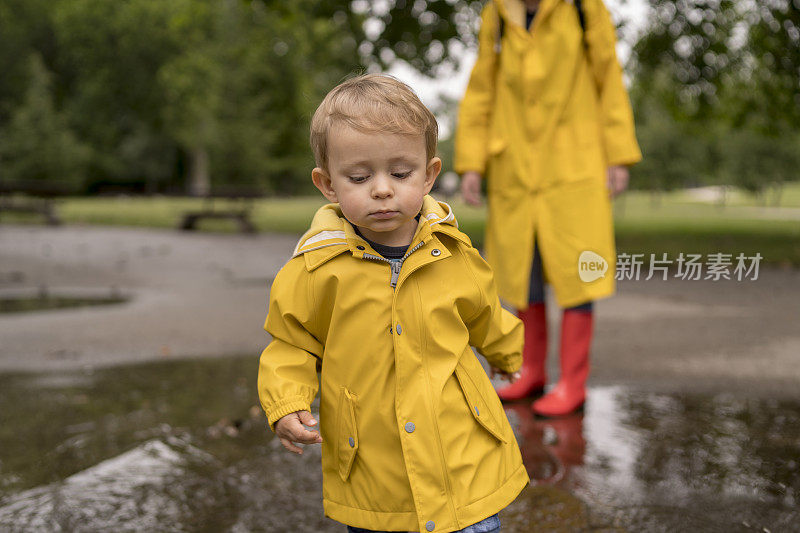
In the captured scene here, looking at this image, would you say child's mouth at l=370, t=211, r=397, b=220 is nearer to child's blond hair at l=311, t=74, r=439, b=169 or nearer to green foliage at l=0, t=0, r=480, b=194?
child's blond hair at l=311, t=74, r=439, b=169

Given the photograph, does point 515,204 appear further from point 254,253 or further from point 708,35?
point 708,35

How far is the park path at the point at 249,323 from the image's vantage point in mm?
4789

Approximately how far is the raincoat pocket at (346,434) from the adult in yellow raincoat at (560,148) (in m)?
1.93

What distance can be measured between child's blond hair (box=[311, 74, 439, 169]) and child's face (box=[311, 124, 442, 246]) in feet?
0.07

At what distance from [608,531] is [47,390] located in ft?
10.00

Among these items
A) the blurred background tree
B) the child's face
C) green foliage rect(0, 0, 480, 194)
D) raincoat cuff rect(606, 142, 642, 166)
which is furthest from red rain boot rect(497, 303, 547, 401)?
green foliage rect(0, 0, 480, 194)

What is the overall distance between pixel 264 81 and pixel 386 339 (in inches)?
1894

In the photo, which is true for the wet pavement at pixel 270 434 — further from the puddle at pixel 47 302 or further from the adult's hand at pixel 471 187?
the adult's hand at pixel 471 187

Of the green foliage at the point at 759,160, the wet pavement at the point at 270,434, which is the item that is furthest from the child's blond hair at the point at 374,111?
the green foliage at the point at 759,160

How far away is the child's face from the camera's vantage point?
5.74 ft

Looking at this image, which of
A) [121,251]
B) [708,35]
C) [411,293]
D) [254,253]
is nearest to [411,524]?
[411,293]

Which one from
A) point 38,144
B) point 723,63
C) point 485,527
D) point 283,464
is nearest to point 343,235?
point 485,527

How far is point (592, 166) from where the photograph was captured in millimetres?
3600

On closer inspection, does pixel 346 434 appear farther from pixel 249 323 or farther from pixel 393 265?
pixel 249 323
